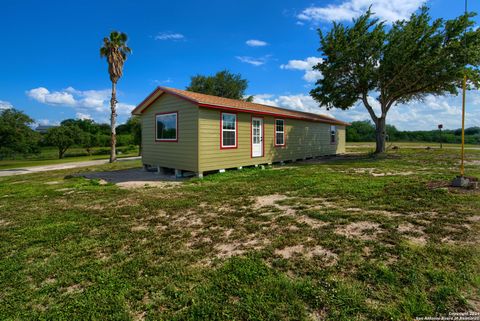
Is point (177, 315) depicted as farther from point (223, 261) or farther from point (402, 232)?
point (402, 232)

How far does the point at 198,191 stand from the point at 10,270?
13.8ft

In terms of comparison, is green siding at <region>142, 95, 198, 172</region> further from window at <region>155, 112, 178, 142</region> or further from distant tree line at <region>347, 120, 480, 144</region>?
distant tree line at <region>347, 120, 480, 144</region>

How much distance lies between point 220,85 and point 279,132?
76.8ft

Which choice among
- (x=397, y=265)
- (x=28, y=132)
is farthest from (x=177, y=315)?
(x=28, y=132)

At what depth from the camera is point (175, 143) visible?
383 inches

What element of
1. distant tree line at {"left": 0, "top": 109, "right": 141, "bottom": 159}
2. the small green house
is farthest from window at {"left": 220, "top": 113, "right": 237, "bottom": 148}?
distant tree line at {"left": 0, "top": 109, "right": 141, "bottom": 159}

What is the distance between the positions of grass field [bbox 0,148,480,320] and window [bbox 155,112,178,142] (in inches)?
191

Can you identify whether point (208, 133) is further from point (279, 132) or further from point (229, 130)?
point (279, 132)

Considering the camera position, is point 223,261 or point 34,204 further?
point 34,204

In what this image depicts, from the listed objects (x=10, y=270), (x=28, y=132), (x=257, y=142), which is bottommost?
(x=10, y=270)

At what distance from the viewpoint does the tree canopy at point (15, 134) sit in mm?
26156

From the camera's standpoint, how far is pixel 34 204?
5.85 meters

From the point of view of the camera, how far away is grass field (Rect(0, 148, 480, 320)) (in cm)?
210

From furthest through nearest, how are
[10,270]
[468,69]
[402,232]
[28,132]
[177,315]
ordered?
[28,132] < [468,69] < [402,232] < [10,270] < [177,315]
